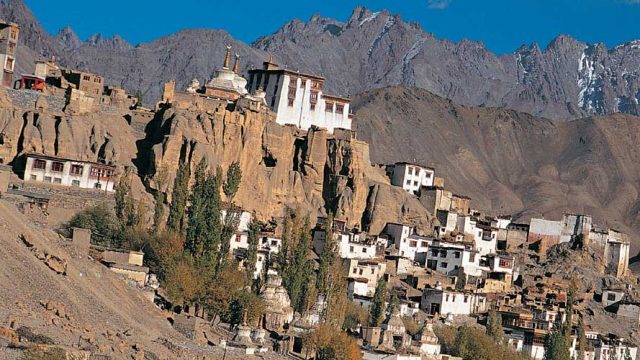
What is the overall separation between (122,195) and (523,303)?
23577 millimetres

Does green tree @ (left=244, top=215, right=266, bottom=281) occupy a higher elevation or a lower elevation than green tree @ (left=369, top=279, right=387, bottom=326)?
higher

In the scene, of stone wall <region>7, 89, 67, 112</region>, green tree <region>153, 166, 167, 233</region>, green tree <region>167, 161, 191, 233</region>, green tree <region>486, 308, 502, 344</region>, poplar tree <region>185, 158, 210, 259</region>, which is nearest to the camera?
poplar tree <region>185, 158, 210, 259</region>

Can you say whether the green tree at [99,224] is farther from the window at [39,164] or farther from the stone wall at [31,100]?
the stone wall at [31,100]

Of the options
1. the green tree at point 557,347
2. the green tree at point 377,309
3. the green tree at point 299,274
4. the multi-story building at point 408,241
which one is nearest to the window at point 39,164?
the green tree at point 299,274

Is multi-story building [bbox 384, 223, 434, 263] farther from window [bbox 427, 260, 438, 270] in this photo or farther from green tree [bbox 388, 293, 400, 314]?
green tree [bbox 388, 293, 400, 314]

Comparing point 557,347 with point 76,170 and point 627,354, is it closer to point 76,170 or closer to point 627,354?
point 627,354

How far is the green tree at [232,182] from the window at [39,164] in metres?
7.69

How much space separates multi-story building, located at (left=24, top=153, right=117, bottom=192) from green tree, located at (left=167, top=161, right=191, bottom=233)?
3.79m

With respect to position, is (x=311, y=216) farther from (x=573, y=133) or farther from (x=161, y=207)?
(x=573, y=133)

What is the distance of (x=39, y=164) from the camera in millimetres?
60656

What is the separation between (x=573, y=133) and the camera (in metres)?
173

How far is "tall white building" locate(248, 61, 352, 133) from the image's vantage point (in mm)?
78188

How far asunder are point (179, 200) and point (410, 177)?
25709mm

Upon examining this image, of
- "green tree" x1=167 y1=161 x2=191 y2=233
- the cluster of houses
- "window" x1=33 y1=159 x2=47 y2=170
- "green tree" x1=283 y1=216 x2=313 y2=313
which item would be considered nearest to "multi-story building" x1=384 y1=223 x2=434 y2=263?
the cluster of houses
